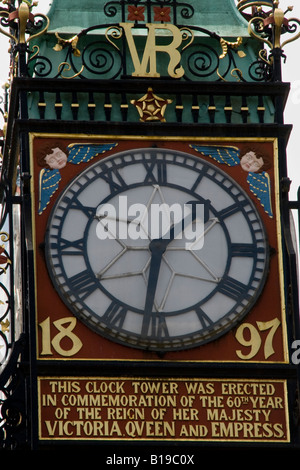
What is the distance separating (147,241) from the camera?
27266mm

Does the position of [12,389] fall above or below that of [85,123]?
below

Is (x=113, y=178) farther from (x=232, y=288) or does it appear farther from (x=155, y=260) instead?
(x=232, y=288)

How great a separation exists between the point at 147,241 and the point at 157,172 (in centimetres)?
59

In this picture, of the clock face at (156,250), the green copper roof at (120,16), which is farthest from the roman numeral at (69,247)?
the green copper roof at (120,16)

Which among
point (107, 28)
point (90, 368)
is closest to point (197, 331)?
point (90, 368)

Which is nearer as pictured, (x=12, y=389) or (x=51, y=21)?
(x=12, y=389)

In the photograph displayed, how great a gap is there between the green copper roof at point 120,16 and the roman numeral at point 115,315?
254cm

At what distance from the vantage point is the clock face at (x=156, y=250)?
27016 mm

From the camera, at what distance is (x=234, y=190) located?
90.4 ft

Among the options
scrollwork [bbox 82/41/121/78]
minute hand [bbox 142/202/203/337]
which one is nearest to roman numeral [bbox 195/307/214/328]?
minute hand [bbox 142/202/203/337]

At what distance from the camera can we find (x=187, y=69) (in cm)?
2819

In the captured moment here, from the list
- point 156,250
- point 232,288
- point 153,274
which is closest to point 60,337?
point 153,274

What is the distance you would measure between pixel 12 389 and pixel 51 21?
331 centimetres
